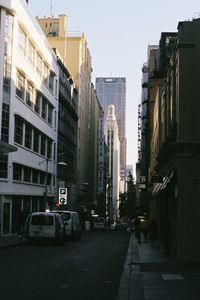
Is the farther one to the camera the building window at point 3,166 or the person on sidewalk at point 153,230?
the building window at point 3,166

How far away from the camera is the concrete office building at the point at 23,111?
144 ft

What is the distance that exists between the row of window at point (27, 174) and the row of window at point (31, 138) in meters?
1.98

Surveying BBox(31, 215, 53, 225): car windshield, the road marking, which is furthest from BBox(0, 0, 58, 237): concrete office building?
the road marking

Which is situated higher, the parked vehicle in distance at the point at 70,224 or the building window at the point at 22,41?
the building window at the point at 22,41

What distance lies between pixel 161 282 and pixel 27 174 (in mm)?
38961

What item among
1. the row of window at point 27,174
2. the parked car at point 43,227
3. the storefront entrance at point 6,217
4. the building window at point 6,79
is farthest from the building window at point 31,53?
the parked car at point 43,227

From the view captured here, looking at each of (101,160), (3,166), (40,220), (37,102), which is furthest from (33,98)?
(101,160)

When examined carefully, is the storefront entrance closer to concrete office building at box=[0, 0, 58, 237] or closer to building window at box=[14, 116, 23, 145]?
concrete office building at box=[0, 0, 58, 237]

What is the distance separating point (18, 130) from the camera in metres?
48.6

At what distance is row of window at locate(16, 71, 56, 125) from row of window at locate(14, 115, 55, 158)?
1.88 meters

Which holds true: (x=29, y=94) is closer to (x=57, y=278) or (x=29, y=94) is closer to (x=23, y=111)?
(x=23, y=111)

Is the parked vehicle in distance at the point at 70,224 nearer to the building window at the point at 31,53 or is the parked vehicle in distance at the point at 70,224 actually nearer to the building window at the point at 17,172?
the building window at the point at 17,172

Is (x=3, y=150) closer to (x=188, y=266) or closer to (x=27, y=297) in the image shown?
(x=188, y=266)

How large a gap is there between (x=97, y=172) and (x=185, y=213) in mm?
112624
